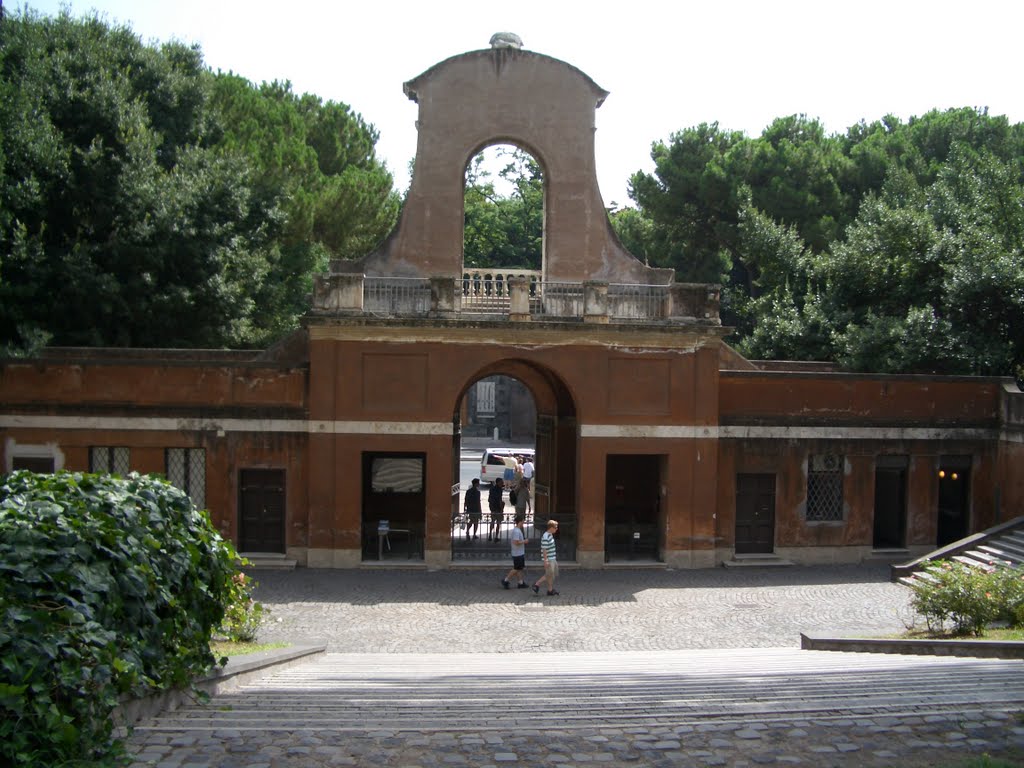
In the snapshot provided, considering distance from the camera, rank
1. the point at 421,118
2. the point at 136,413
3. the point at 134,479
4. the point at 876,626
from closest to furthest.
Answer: the point at 134,479, the point at 876,626, the point at 136,413, the point at 421,118

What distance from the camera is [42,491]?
24.9 feet

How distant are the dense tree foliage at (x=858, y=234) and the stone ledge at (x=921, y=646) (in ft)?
39.0

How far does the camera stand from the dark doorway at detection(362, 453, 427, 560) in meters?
21.5

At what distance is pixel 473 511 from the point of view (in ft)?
78.2

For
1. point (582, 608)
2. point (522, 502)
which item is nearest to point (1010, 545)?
point (582, 608)

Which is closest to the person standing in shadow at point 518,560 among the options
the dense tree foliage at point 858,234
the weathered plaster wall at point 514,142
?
the weathered plaster wall at point 514,142

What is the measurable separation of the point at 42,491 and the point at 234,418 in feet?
43.6

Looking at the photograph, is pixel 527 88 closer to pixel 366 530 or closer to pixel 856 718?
pixel 366 530

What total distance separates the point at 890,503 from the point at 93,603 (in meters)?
21.4

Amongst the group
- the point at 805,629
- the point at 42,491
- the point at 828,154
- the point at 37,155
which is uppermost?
the point at 828,154

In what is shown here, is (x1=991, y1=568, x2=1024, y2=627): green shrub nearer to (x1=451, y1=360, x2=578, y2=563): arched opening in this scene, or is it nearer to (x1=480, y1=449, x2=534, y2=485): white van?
(x1=451, y1=360, x2=578, y2=563): arched opening

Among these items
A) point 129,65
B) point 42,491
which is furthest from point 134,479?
point 129,65

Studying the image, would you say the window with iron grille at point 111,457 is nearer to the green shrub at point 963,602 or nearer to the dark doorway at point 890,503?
the green shrub at point 963,602

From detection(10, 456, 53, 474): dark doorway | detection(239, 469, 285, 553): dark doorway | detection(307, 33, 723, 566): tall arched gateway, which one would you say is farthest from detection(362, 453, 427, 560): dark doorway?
detection(10, 456, 53, 474): dark doorway
